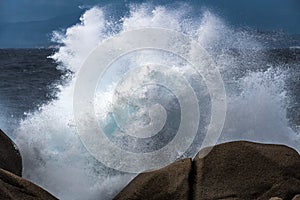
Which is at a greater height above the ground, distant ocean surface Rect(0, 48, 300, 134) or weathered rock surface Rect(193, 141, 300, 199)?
distant ocean surface Rect(0, 48, 300, 134)

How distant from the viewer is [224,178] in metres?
5.04

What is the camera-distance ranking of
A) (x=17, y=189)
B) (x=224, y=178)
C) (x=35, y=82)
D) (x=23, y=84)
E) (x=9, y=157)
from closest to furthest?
(x=17, y=189)
(x=224, y=178)
(x=9, y=157)
(x=23, y=84)
(x=35, y=82)

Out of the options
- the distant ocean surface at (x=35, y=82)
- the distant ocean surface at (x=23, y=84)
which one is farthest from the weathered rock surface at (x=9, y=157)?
the distant ocean surface at (x=35, y=82)

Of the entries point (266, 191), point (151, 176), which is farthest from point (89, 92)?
point (266, 191)

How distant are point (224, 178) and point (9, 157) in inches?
95.8

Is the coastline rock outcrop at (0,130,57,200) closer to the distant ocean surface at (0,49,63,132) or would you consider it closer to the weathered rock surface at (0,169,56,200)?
the weathered rock surface at (0,169,56,200)

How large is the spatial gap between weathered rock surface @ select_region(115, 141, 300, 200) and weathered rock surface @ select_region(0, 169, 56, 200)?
916mm

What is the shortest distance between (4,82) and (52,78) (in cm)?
192

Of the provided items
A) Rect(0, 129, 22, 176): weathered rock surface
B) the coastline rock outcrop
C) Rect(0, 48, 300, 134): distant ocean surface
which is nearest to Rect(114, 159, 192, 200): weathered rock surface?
the coastline rock outcrop

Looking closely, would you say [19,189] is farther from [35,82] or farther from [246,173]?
[35,82]

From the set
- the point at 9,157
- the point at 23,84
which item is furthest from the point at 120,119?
the point at 23,84

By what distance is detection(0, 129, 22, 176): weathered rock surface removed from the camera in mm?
5438

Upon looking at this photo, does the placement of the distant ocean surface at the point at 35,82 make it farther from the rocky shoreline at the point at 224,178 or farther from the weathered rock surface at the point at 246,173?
the weathered rock surface at the point at 246,173

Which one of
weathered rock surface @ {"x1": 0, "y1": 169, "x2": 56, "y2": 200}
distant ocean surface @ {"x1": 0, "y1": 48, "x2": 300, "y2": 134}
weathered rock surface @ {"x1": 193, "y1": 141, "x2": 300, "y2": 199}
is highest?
distant ocean surface @ {"x1": 0, "y1": 48, "x2": 300, "y2": 134}
